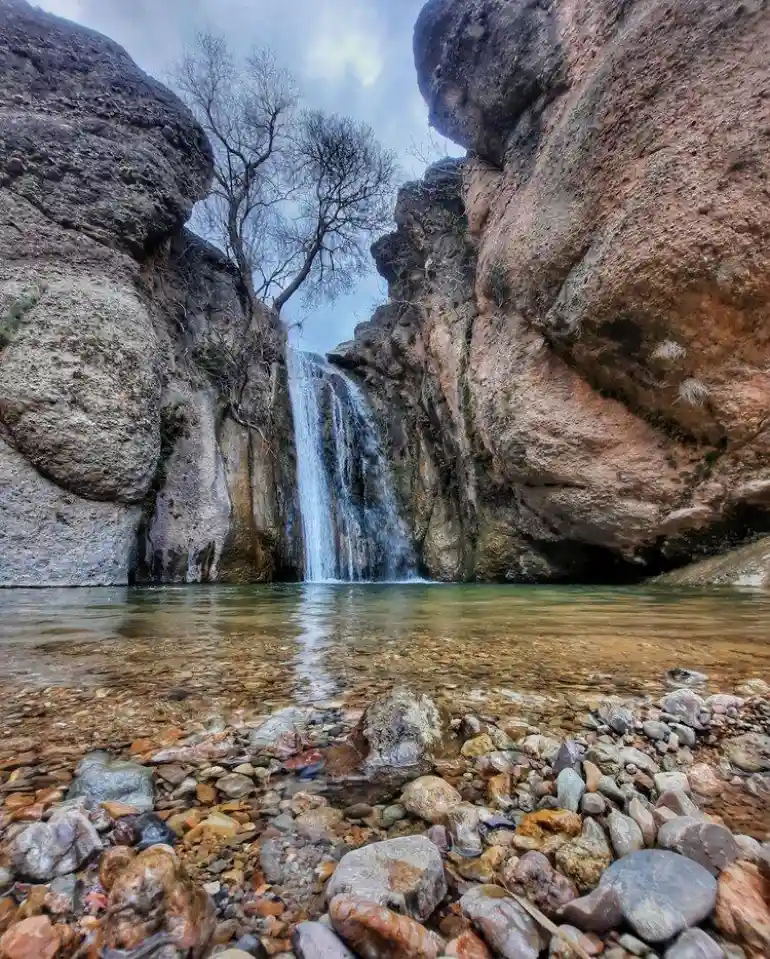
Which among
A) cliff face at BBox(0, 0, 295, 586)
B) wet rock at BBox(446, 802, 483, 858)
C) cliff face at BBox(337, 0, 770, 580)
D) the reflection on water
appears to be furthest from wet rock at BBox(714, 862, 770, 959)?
cliff face at BBox(0, 0, 295, 586)

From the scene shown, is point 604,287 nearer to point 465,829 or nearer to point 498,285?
point 498,285

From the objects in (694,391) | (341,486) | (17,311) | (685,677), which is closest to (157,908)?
(685,677)

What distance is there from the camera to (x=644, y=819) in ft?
2.91

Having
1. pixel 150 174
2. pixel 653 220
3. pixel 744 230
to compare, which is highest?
pixel 150 174

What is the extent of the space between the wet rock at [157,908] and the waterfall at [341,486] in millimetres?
11223

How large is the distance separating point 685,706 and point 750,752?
0.72ft

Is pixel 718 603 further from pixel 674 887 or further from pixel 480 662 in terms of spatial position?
pixel 674 887

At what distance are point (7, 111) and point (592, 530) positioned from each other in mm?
13270

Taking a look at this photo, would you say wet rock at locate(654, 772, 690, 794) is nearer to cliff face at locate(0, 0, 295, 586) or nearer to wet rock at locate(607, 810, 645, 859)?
wet rock at locate(607, 810, 645, 859)

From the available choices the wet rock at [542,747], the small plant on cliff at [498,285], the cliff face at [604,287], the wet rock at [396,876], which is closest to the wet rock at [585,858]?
the wet rock at [396,876]

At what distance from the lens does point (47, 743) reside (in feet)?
4.15

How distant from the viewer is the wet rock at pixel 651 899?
2.10 feet

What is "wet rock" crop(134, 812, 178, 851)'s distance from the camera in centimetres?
85

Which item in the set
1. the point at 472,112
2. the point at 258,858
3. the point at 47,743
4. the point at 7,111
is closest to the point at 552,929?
the point at 258,858
